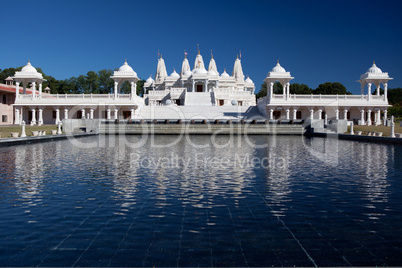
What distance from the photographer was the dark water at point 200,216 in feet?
17.4

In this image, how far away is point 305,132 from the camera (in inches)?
1497

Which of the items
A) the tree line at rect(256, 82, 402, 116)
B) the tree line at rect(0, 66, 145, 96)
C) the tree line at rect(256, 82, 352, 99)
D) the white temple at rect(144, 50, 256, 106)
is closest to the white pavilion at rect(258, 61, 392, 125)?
the white temple at rect(144, 50, 256, 106)

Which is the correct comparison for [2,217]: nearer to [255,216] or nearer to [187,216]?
[187,216]

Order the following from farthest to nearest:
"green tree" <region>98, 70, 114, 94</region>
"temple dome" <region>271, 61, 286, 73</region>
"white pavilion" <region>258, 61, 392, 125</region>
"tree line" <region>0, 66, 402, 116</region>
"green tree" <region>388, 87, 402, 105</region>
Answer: "green tree" <region>388, 87, 402, 105</region> < "green tree" <region>98, 70, 114, 94</region> < "tree line" <region>0, 66, 402, 116</region> < "temple dome" <region>271, 61, 286, 73</region> < "white pavilion" <region>258, 61, 392, 125</region>

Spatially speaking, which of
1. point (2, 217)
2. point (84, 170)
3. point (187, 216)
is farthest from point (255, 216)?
point (84, 170)

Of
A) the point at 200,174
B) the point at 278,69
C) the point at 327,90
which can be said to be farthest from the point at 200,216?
the point at 327,90

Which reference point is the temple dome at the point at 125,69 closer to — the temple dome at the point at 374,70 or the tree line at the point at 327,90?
the temple dome at the point at 374,70

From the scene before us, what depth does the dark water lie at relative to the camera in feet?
17.4

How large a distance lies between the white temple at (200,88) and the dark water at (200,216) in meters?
54.6

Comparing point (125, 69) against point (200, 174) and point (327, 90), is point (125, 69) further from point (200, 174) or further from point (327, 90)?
point (327, 90)

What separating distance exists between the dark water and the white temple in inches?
2150

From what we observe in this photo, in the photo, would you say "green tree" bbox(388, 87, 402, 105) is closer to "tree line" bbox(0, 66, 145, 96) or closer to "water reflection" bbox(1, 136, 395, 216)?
"tree line" bbox(0, 66, 145, 96)

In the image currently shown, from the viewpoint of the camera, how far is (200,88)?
3344 inches

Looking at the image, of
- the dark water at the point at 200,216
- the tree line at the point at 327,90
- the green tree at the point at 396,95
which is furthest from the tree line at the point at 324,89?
the dark water at the point at 200,216
